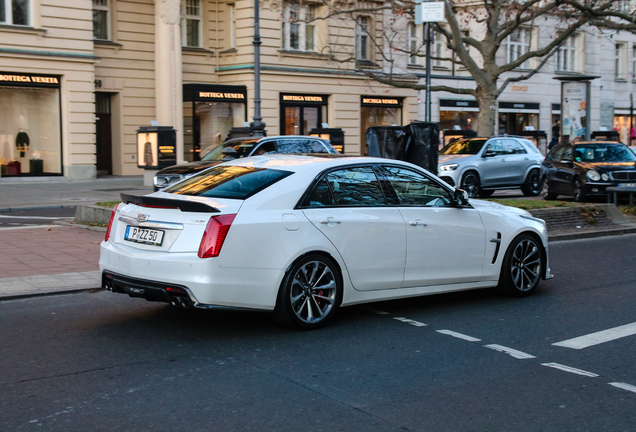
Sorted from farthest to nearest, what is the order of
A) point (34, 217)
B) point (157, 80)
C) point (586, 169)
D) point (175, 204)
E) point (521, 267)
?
point (157, 80) → point (586, 169) → point (34, 217) → point (521, 267) → point (175, 204)

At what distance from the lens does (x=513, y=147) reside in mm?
21391

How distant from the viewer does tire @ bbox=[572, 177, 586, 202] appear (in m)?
18.2

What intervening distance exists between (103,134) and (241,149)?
13.9m

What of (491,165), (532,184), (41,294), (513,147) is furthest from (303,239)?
(532,184)

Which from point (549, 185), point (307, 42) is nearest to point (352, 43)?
point (307, 42)

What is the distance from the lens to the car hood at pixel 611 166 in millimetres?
18141

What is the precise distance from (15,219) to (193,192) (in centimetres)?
1054

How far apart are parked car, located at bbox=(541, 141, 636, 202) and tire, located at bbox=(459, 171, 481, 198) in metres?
1.73

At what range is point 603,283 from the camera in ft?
29.9

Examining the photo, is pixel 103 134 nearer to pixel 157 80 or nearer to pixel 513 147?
pixel 157 80

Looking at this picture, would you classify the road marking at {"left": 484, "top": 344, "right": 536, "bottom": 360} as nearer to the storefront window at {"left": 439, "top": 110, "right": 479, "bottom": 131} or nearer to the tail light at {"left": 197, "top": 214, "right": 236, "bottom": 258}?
the tail light at {"left": 197, "top": 214, "right": 236, "bottom": 258}

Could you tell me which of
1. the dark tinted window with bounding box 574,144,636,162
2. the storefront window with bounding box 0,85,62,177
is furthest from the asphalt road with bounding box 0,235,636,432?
the storefront window with bounding box 0,85,62,177

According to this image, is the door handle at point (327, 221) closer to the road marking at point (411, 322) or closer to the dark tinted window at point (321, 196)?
the dark tinted window at point (321, 196)

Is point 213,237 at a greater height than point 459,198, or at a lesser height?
lesser
